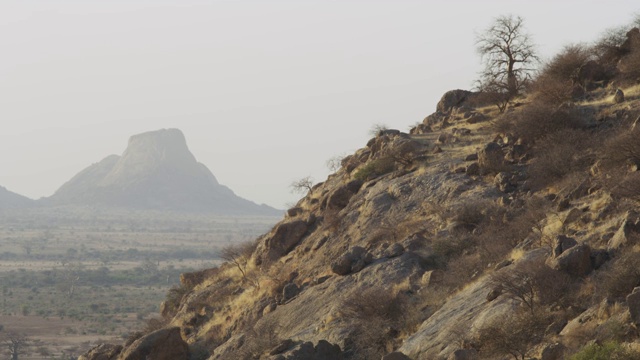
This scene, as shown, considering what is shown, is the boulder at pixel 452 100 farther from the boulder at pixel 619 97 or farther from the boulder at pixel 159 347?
the boulder at pixel 159 347

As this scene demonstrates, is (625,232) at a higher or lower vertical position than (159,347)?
higher

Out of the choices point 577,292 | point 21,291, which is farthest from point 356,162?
point 21,291

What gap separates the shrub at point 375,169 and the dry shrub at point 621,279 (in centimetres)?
1702

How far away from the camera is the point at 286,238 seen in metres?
35.5

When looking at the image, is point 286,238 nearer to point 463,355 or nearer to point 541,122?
point 541,122

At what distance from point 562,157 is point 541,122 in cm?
279

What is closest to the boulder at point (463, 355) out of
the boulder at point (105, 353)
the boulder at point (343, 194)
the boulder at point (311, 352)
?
the boulder at point (311, 352)

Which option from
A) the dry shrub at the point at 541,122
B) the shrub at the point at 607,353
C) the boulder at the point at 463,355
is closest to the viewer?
the shrub at the point at 607,353

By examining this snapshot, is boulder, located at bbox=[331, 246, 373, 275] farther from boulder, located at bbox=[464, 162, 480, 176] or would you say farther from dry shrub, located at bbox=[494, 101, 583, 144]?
dry shrub, located at bbox=[494, 101, 583, 144]

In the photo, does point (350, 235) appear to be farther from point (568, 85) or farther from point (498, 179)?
point (568, 85)

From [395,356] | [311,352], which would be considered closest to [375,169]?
[311,352]

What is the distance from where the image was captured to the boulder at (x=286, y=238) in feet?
116

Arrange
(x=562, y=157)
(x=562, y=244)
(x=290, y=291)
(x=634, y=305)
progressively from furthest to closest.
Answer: (x=290, y=291), (x=562, y=157), (x=562, y=244), (x=634, y=305)

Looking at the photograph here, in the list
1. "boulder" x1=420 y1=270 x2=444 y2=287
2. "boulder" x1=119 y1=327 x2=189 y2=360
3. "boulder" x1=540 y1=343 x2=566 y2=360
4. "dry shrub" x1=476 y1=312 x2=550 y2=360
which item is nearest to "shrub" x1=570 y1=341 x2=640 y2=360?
"boulder" x1=540 y1=343 x2=566 y2=360
